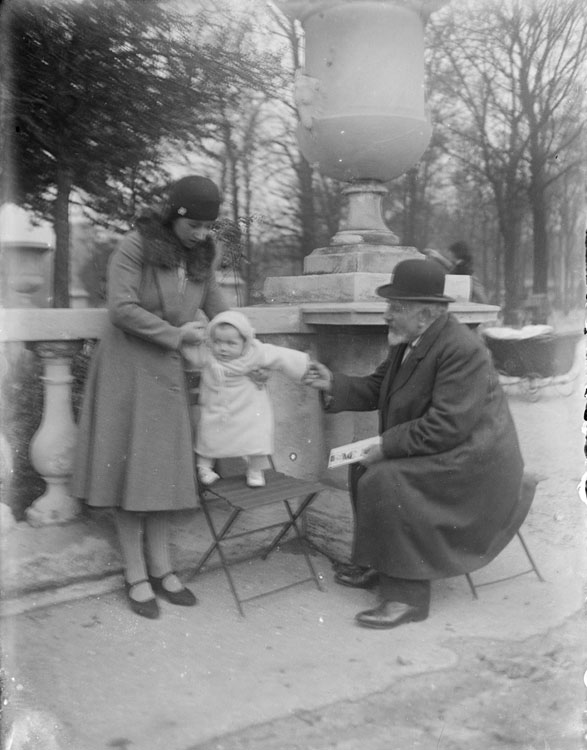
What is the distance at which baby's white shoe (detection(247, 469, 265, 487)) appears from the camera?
3551 mm

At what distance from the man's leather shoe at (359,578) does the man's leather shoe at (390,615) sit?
0.31 meters

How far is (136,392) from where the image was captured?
3188 mm

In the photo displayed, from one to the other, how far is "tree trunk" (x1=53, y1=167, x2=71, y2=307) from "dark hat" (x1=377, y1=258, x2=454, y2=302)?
3.22 m

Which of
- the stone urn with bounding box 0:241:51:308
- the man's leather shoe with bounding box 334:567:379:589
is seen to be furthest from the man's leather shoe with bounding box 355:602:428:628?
the stone urn with bounding box 0:241:51:308

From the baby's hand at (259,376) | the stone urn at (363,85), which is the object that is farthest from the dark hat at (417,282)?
the stone urn at (363,85)

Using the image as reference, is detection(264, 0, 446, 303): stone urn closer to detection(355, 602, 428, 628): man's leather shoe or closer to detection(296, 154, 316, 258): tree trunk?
detection(355, 602, 428, 628): man's leather shoe

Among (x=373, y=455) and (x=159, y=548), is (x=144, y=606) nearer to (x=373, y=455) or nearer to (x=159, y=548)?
A: (x=159, y=548)

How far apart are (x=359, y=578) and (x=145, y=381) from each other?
54.6 inches

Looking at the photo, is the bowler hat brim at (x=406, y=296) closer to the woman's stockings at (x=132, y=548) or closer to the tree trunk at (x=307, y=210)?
the woman's stockings at (x=132, y=548)

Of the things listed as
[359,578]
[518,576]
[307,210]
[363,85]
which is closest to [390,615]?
[359,578]

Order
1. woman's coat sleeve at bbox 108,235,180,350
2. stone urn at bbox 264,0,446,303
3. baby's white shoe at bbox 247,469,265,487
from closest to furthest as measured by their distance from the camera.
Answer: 1. woman's coat sleeve at bbox 108,235,180,350
2. baby's white shoe at bbox 247,469,265,487
3. stone urn at bbox 264,0,446,303

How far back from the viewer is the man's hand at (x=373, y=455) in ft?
11.1

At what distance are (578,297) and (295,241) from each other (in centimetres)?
487

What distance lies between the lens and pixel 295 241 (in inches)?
345
